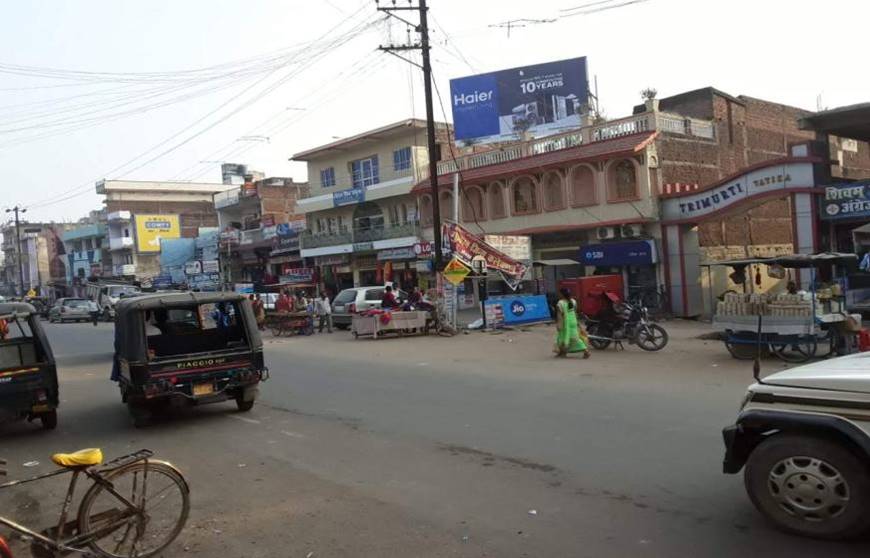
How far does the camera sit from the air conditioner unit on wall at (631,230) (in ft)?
81.1

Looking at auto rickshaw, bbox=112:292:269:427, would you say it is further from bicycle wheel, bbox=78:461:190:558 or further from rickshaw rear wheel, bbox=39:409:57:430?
bicycle wheel, bbox=78:461:190:558

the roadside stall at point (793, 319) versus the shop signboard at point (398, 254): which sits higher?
the shop signboard at point (398, 254)

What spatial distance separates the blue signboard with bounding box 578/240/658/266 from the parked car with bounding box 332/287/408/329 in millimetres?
7635

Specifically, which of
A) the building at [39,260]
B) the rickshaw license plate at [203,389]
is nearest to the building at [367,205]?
the rickshaw license plate at [203,389]

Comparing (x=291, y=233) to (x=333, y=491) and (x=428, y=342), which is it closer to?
(x=428, y=342)

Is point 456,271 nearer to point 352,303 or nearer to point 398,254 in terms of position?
point 352,303

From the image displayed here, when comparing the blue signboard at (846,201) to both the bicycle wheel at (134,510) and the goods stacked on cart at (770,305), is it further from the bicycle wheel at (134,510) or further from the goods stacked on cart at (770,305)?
the bicycle wheel at (134,510)

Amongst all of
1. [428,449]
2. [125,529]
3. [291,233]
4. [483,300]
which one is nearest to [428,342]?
[483,300]

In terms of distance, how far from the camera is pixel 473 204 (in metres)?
31.9

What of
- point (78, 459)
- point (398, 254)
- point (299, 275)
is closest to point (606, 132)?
point (398, 254)

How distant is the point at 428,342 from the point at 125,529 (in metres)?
14.6

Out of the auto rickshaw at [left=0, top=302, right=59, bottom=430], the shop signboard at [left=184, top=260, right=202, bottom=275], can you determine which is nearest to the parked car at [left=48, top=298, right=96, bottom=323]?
the shop signboard at [left=184, top=260, right=202, bottom=275]

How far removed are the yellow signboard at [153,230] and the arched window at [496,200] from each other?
1657 inches

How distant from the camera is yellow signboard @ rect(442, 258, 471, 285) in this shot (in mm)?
21266
